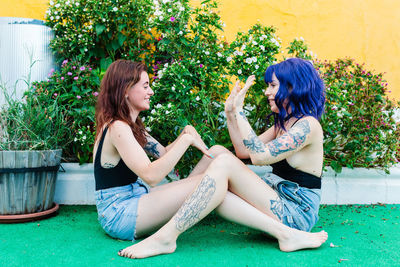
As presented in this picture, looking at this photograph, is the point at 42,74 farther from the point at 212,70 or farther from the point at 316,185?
the point at 316,185

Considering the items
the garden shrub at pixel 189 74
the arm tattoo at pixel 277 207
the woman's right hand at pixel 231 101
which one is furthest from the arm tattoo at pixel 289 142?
the garden shrub at pixel 189 74

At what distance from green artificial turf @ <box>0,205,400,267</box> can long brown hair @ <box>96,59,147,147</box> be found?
2.57ft

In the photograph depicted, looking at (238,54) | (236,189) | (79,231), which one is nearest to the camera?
(236,189)

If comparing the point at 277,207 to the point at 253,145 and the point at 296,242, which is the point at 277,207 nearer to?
the point at 296,242

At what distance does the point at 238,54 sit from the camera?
3.02m

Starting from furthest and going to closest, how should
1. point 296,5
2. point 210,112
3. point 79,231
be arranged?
point 296,5, point 210,112, point 79,231

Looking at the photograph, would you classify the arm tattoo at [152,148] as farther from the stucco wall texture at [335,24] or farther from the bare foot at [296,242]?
the stucco wall texture at [335,24]

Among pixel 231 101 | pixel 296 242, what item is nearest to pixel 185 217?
pixel 296 242

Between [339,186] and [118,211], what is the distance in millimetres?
2310

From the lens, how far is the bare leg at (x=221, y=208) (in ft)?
7.12

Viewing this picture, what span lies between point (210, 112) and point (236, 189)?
105 cm

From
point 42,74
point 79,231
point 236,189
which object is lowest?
point 79,231

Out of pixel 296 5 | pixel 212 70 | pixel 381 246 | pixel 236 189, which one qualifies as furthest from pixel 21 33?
pixel 381 246

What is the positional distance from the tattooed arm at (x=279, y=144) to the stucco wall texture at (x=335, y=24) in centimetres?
187
